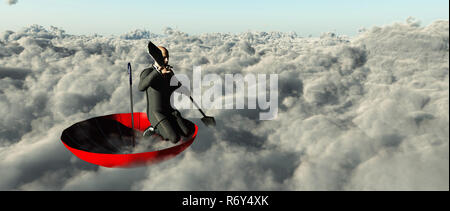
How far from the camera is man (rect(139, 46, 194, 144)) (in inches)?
143

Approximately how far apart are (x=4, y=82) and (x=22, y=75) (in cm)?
237

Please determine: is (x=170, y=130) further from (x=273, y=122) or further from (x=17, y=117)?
(x=17, y=117)

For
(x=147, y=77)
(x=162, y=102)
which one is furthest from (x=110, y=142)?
(x=147, y=77)

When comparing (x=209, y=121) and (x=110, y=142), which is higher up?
(x=209, y=121)

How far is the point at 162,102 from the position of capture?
3916 mm

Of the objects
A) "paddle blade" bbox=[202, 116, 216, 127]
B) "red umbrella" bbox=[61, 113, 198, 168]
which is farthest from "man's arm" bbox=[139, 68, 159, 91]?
"paddle blade" bbox=[202, 116, 216, 127]

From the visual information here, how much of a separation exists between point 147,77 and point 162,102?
0.48 meters

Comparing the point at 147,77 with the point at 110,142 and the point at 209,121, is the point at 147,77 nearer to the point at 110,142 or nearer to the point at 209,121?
the point at 209,121

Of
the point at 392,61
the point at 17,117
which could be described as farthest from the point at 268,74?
the point at 17,117

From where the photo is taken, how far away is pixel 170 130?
3.86 m

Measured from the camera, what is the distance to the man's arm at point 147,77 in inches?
141

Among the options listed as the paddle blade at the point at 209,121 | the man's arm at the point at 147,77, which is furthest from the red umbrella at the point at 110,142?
the man's arm at the point at 147,77

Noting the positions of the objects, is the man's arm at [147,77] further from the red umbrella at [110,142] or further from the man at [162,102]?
the red umbrella at [110,142]

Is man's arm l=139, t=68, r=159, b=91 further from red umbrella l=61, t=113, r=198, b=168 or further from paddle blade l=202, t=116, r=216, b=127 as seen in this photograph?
paddle blade l=202, t=116, r=216, b=127
